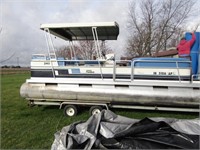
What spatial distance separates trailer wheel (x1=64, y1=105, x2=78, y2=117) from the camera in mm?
5816

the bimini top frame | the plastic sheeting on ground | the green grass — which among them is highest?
the bimini top frame

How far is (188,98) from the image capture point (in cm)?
532

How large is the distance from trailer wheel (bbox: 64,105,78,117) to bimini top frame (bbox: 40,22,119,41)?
7.11 ft

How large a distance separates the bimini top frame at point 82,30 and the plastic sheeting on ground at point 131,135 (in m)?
3.06

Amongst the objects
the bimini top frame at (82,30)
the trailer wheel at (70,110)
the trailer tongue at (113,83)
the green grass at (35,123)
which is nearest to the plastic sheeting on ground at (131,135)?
the green grass at (35,123)

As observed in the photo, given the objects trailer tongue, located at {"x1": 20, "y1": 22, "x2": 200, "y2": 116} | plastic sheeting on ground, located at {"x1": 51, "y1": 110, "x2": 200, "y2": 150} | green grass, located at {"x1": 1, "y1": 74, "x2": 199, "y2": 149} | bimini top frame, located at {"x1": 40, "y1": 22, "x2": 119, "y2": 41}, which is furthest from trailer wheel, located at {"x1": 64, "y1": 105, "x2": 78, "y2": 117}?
plastic sheeting on ground, located at {"x1": 51, "y1": 110, "x2": 200, "y2": 150}

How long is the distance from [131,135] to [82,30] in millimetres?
4250

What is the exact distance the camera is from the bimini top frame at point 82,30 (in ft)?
18.9

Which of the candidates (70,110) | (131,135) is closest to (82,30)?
(70,110)

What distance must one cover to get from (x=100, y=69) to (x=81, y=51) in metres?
2.98

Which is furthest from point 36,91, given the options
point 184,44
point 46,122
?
point 184,44

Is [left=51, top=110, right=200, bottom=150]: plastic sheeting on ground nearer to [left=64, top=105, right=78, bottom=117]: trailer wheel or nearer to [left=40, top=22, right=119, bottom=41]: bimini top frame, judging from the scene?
[left=64, top=105, right=78, bottom=117]: trailer wheel

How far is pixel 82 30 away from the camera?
6.56 m

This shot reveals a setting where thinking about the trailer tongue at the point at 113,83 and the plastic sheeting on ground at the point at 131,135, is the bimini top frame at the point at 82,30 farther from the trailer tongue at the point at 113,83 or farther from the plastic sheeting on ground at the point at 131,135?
the plastic sheeting on ground at the point at 131,135
